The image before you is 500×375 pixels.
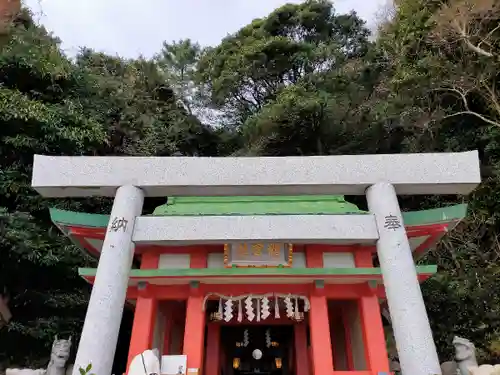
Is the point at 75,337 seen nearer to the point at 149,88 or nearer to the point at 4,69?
the point at 4,69

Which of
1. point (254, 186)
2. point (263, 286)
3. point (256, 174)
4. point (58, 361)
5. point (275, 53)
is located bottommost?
point (58, 361)

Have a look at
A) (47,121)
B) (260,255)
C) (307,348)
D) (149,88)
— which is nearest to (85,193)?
(260,255)

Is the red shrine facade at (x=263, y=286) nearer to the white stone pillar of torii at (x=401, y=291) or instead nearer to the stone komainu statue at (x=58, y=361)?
the stone komainu statue at (x=58, y=361)

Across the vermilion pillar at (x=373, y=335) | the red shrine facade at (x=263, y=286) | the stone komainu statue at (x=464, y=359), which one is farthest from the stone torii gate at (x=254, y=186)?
the stone komainu statue at (x=464, y=359)

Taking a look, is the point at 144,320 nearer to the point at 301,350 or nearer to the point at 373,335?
the point at 301,350

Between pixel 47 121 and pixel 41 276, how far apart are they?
3.90m

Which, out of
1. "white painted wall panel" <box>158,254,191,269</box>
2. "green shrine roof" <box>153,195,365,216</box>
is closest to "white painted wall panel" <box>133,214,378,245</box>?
"white painted wall panel" <box>158,254,191,269</box>

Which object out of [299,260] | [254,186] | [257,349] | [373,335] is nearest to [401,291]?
[254,186]

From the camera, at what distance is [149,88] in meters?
19.1

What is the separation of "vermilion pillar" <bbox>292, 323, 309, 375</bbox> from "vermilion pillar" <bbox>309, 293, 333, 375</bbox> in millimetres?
1807

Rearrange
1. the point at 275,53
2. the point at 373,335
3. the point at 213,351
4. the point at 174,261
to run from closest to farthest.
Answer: the point at 373,335
the point at 174,261
the point at 213,351
the point at 275,53

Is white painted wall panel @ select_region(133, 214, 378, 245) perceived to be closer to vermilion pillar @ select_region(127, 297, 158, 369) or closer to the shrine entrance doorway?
vermilion pillar @ select_region(127, 297, 158, 369)

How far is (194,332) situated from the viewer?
6.56m

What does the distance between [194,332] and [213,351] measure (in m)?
2.00
